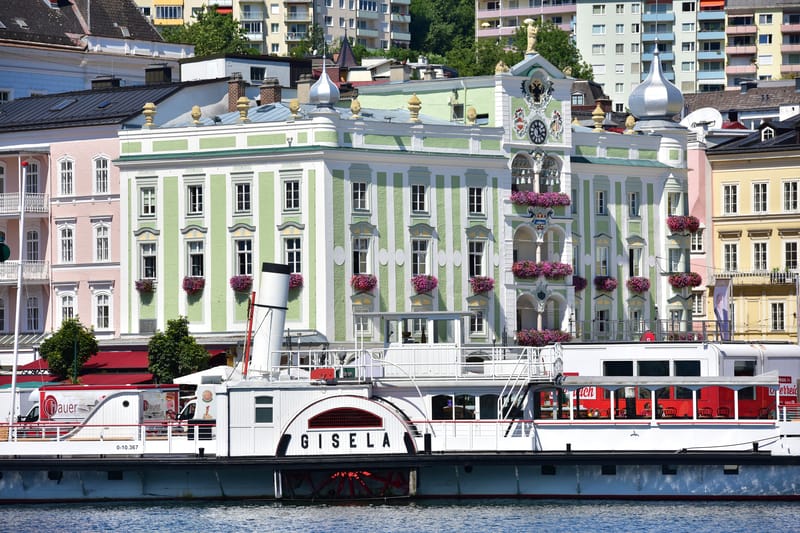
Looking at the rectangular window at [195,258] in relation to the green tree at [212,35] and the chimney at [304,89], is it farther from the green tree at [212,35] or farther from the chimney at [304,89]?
the green tree at [212,35]

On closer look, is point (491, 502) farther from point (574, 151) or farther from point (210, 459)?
point (574, 151)

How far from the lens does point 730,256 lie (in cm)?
12206

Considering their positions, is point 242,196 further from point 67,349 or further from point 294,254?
point 67,349

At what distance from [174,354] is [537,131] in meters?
20.8

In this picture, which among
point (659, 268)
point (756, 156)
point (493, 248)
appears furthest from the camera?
point (756, 156)

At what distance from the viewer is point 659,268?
112 meters

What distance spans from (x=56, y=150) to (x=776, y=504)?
44.0 meters

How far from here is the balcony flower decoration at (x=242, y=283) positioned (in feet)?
318

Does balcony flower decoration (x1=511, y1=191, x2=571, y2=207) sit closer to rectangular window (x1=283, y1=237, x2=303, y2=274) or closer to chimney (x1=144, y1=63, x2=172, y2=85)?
rectangular window (x1=283, y1=237, x2=303, y2=274)

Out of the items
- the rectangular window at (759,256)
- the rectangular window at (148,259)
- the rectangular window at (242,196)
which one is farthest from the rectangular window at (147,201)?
the rectangular window at (759,256)

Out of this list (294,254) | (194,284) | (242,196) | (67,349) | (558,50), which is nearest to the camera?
(67,349)

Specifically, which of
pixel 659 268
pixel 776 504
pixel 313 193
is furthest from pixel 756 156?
pixel 776 504

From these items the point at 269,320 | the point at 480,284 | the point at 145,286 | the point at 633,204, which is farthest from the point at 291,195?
the point at 269,320

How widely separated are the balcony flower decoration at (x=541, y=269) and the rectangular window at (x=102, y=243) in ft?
56.4
